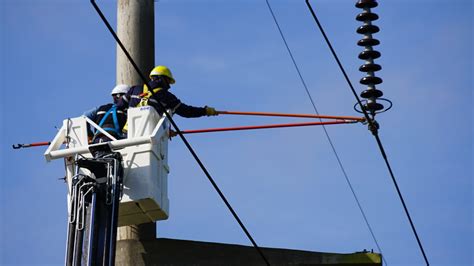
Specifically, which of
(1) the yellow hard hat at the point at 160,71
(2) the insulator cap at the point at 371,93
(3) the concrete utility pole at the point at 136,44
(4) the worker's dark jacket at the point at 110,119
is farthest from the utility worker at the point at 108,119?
(2) the insulator cap at the point at 371,93

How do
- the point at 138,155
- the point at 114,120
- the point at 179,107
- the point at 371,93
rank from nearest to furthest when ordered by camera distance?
1. the point at 138,155
2. the point at 114,120
3. the point at 179,107
4. the point at 371,93

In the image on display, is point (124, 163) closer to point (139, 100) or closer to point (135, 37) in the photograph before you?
point (139, 100)

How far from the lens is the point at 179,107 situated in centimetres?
1617

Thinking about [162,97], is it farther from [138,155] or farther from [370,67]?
[370,67]

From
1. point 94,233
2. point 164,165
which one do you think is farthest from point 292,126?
point 94,233

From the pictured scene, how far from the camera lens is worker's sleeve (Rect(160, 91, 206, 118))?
16078mm

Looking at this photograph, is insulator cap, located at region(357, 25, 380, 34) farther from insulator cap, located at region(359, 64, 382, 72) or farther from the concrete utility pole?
the concrete utility pole

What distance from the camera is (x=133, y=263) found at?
1708cm

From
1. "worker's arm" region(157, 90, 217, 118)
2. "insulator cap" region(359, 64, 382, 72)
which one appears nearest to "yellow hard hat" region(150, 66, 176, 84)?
"worker's arm" region(157, 90, 217, 118)

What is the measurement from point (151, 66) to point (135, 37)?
426 mm

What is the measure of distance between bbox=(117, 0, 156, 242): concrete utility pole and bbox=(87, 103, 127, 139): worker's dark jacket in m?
1.35

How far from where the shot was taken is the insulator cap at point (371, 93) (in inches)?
646

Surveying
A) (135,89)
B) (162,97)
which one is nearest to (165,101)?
(162,97)

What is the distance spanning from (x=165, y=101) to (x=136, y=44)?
1556 mm
